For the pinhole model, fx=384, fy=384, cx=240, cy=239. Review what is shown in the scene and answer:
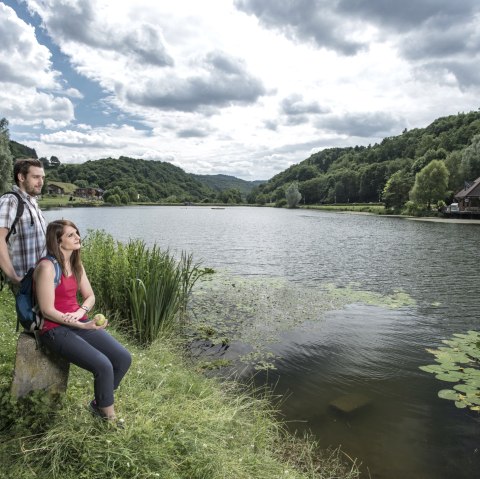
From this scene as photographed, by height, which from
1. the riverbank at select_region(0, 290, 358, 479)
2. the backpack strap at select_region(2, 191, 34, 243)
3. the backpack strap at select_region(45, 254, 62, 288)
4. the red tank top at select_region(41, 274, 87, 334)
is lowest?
the riverbank at select_region(0, 290, 358, 479)

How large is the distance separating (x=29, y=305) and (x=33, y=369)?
2.14 ft

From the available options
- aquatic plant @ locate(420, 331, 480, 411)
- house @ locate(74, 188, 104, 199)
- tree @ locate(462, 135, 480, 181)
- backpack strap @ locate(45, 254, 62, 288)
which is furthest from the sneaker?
house @ locate(74, 188, 104, 199)

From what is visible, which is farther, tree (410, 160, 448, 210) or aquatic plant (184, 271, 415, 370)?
tree (410, 160, 448, 210)

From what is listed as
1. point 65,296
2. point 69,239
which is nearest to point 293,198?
point 69,239

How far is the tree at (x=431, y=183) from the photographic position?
76.6 metres

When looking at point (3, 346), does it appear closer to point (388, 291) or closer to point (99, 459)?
point (99, 459)

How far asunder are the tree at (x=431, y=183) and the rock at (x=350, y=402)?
78.9 metres

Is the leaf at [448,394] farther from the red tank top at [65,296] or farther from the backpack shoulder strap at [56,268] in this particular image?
the backpack shoulder strap at [56,268]

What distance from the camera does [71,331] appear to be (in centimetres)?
391

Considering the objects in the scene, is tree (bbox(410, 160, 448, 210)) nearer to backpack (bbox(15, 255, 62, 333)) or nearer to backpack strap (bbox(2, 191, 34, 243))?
backpack strap (bbox(2, 191, 34, 243))

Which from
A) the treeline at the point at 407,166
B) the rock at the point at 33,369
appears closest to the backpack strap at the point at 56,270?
the rock at the point at 33,369

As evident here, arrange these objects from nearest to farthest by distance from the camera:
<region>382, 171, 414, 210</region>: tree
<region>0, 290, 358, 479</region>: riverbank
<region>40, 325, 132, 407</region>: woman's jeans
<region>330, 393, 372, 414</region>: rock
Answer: <region>0, 290, 358, 479</region>: riverbank, <region>40, 325, 132, 407</region>: woman's jeans, <region>330, 393, 372, 414</region>: rock, <region>382, 171, 414, 210</region>: tree

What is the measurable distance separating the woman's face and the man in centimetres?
74

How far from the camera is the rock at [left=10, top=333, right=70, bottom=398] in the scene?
3.84 m
